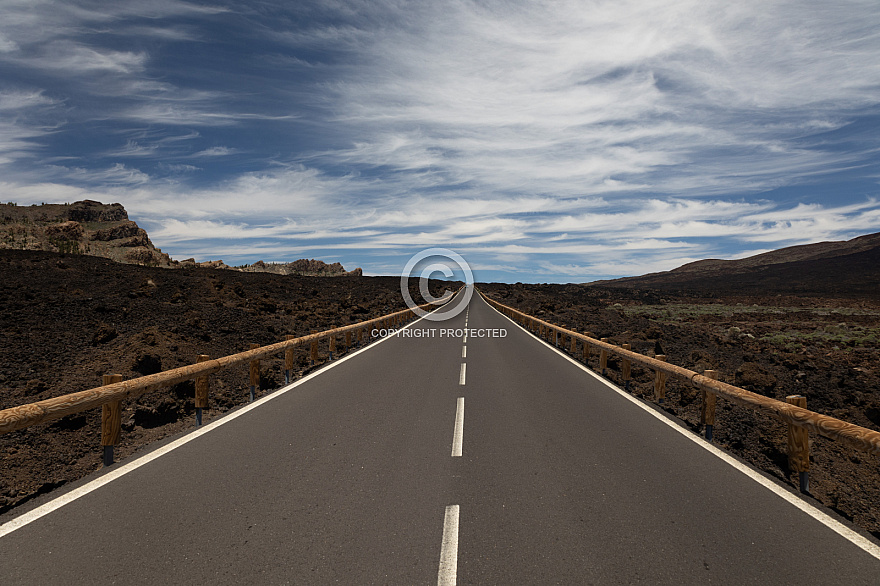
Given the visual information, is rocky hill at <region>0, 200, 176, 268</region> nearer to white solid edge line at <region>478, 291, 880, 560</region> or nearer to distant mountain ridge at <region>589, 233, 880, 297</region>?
white solid edge line at <region>478, 291, 880, 560</region>

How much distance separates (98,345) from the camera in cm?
1259

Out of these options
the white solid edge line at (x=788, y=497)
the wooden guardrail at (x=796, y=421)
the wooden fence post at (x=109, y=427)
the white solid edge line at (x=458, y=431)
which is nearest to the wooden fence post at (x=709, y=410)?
the wooden guardrail at (x=796, y=421)

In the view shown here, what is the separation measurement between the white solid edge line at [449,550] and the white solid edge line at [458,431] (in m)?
1.62

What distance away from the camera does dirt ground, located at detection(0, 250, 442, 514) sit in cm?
702

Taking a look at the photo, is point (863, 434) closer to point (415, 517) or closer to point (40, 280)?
point (415, 517)

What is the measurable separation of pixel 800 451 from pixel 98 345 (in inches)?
579

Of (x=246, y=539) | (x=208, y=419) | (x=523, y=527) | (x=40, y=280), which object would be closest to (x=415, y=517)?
(x=523, y=527)

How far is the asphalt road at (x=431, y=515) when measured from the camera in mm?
3312

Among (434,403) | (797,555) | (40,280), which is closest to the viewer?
(797,555)

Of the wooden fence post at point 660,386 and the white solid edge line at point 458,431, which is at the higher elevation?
the wooden fence post at point 660,386

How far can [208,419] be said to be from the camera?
7.82 meters

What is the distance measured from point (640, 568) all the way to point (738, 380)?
9562 millimetres

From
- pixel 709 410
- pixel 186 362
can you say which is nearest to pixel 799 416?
pixel 709 410

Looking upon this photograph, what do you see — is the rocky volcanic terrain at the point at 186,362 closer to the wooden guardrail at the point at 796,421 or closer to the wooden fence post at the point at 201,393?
the wooden guardrail at the point at 796,421
